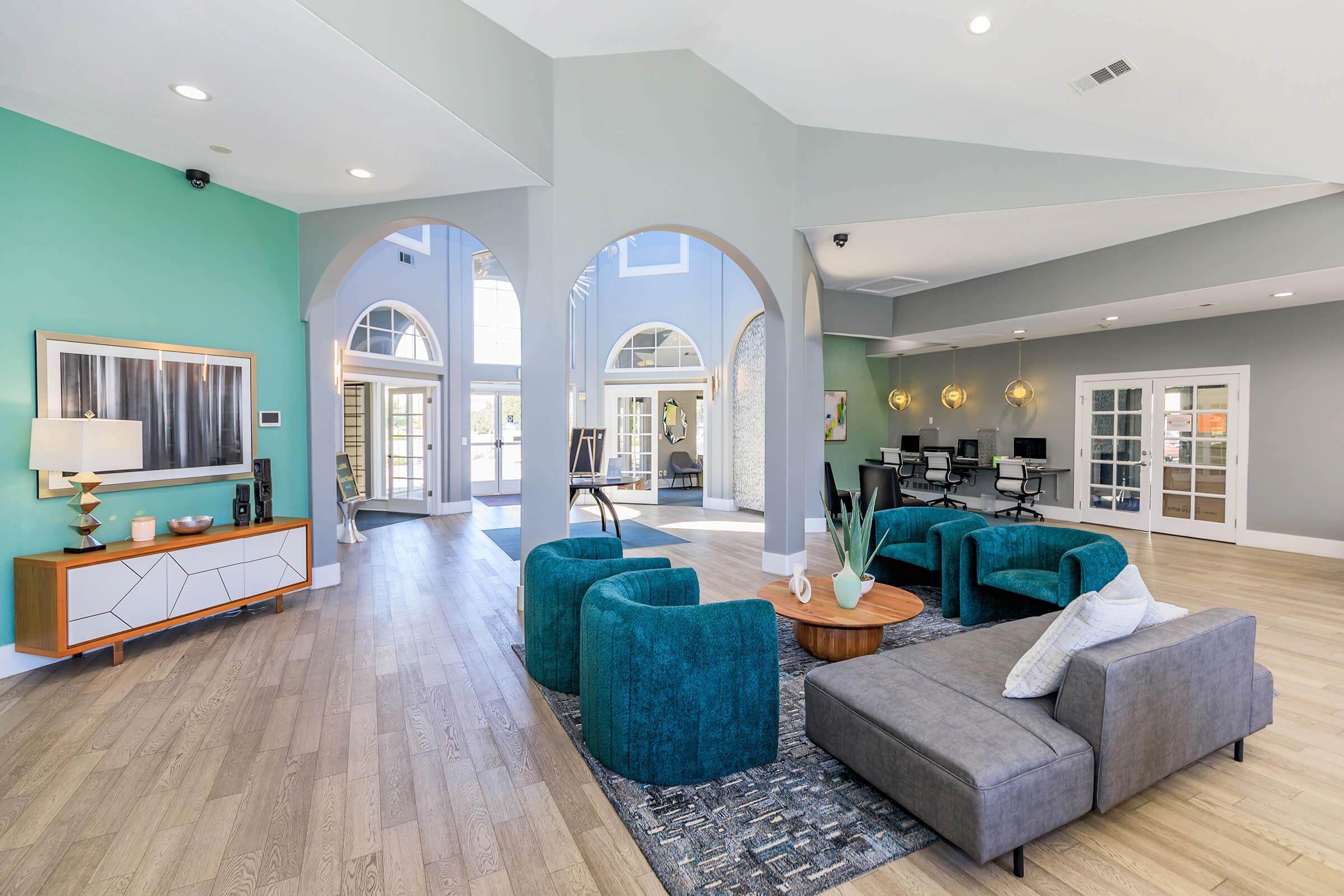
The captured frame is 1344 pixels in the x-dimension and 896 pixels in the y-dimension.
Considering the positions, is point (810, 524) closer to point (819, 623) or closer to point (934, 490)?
point (934, 490)

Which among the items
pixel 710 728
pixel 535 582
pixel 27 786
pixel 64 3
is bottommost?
pixel 27 786

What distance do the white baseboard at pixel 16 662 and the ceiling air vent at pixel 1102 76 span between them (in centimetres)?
682

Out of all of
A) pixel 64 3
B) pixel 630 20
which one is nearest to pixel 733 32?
pixel 630 20

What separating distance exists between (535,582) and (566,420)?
1446mm

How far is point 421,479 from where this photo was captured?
9062 mm

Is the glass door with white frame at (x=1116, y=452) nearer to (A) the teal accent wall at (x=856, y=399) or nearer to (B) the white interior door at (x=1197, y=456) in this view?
(B) the white interior door at (x=1197, y=456)

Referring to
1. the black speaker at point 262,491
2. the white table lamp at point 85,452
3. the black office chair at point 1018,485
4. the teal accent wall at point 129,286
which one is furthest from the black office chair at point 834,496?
the white table lamp at point 85,452

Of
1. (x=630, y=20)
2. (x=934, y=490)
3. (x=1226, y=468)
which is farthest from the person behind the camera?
(x=934, y=490)

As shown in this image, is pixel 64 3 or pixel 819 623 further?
pixel 819 623

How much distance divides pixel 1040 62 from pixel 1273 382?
5.27 m

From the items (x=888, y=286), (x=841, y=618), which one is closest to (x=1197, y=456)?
(x=888, y=286)

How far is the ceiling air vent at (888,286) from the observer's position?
Answer: 7.33 meters

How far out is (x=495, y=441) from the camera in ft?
34.8

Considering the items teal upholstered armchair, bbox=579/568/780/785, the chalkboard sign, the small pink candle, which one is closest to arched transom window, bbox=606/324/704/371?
the chalkboard sign
